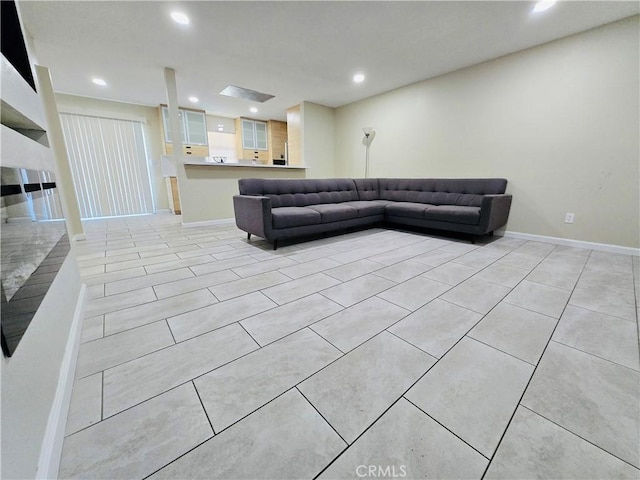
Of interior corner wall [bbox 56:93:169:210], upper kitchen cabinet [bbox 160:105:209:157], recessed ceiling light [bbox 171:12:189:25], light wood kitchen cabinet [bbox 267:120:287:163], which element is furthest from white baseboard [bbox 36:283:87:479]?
light wood kitchen cabinet [bbox 267:120:287:163]

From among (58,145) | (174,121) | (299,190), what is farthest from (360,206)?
(58,145)

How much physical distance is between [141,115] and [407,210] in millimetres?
6082

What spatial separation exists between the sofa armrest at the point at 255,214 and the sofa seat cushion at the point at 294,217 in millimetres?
94

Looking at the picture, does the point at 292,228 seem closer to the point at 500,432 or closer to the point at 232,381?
the point at 232,381

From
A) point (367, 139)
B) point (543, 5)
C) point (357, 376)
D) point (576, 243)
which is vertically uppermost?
point (543, 5)

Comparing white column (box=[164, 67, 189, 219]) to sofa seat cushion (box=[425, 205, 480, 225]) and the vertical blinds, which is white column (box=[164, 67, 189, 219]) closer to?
the vertical blinds

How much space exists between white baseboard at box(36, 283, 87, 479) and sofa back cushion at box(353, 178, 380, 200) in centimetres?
398

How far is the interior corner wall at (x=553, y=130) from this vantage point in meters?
2.70

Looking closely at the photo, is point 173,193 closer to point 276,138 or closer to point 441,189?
point 276,138

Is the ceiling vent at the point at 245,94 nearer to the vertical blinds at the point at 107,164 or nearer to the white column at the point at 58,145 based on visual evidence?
the white column at the point at 58,145

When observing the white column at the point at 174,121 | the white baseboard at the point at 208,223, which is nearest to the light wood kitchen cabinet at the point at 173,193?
the white baseboard at the point at 208,223

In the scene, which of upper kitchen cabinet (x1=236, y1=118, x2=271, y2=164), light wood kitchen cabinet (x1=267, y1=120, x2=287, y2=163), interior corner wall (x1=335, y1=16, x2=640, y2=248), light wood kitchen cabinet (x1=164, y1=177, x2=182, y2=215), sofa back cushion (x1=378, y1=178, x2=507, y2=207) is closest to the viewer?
interior corner wall (x1=335, y1=16, x2=640, y2=248)

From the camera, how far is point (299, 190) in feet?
12.2

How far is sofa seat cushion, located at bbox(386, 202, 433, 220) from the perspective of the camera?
3.60 metres
